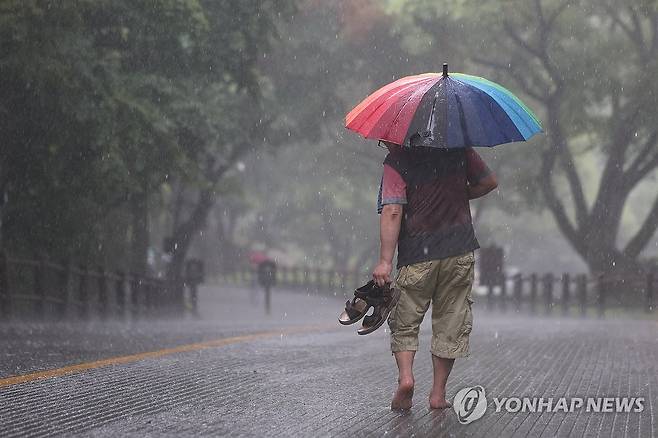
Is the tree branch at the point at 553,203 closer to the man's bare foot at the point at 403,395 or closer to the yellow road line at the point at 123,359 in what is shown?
the yellow road line at the point at 123,359

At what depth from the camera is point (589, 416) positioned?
590cm

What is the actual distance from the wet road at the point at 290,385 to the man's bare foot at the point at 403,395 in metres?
0.09

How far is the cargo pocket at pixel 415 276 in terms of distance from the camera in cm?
604

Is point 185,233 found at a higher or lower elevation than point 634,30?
lower

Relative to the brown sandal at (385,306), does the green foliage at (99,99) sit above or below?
above

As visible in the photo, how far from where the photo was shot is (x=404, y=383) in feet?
19.3

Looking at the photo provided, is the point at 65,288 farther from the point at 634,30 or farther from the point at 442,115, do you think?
the point at 634,30

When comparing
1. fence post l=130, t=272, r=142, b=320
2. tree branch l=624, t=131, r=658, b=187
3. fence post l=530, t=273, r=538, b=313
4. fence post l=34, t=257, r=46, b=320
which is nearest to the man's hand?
fence post l=34, t=257, r=46, b=320

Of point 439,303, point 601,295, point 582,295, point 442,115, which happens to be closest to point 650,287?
point 601,295

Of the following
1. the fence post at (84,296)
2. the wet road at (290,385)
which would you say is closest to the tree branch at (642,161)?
the fence post at (84,296)

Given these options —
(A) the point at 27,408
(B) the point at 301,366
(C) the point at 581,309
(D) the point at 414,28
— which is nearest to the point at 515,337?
(B) the point at 301,366

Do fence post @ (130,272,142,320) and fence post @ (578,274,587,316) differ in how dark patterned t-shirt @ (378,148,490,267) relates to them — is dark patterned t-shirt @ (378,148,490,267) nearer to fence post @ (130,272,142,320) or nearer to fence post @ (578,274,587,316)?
fence post @ (130,272,142,320)

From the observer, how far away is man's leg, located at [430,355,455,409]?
19.8 feet

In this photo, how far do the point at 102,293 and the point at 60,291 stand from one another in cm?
154
